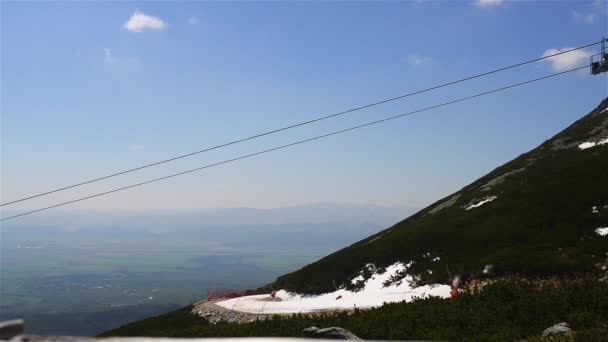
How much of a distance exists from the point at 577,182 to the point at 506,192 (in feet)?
28.1

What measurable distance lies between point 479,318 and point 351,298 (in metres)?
20.1

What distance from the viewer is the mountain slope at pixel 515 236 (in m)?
32.6

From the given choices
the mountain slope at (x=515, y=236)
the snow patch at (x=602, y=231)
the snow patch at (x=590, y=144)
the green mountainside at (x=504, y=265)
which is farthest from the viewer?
the snow patch at (x=590, y=144)

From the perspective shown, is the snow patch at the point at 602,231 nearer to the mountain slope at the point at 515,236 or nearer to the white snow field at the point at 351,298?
the mountain slope at the point at 515,236

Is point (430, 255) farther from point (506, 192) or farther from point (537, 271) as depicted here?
point (506, 192)

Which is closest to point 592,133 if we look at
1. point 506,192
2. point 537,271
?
point 506,192

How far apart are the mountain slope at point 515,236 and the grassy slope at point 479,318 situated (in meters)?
10.4

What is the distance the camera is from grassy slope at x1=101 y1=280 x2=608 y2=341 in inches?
671

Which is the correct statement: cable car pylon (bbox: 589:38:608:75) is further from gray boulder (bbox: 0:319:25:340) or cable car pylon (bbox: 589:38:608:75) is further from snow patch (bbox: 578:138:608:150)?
gray boulder (bbox: 0:319:25:340)

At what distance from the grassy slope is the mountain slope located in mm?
10352

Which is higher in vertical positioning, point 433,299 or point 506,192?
point 506,192

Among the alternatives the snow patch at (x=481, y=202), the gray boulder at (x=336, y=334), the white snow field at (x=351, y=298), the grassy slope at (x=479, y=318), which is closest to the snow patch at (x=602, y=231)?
the white snow field at (x=351, y=298)

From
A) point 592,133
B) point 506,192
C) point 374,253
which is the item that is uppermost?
point 592,133

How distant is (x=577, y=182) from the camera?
4453 centimetres
